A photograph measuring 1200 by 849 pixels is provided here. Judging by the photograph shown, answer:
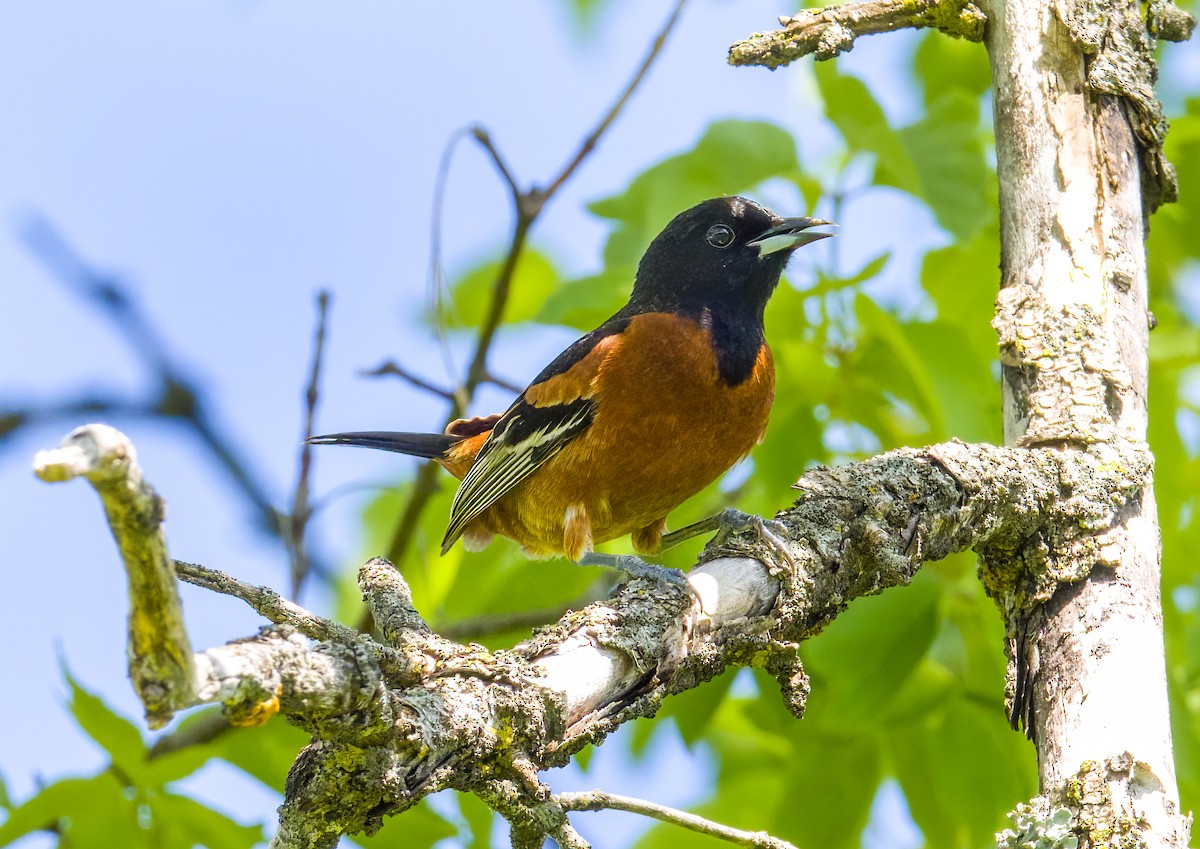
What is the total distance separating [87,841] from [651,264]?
324 cm

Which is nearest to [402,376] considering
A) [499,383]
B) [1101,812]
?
[499,383]

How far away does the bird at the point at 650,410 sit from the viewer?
4.15 m

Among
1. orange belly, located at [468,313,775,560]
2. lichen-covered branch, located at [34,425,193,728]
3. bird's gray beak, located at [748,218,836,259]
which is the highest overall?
bird's gray beak, located at [748,218,836,259]

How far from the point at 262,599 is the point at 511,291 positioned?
Result: 3.90 m

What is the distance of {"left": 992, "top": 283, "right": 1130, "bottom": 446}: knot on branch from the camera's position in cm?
323

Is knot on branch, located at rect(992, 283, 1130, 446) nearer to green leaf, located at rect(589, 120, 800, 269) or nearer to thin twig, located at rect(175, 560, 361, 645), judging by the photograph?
green leaf, located at rect(589, 120, 800, 269)

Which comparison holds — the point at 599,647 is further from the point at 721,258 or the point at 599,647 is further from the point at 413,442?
the point at 413,442

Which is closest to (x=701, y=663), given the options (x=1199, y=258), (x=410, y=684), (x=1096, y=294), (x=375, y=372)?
(x=410, y=684)

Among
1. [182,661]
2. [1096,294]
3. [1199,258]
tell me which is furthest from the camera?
[1199,258]

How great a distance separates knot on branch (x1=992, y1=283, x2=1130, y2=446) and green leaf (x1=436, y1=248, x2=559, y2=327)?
2819 mm

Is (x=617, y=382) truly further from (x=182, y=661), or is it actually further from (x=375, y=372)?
(x=182, y=661)

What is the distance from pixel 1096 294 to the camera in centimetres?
334

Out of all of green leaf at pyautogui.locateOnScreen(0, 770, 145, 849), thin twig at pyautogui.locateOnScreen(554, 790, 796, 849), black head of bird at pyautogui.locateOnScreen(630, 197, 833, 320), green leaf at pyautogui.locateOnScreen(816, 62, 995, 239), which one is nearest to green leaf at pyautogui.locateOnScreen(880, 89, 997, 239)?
A: green leaf at pyautogui.locateOnScreen(816, 62, 995, 239)

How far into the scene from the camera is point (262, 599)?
1.89 metres
